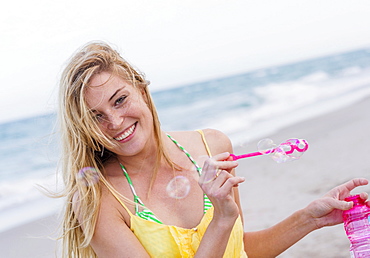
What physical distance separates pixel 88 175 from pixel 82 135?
22 cm

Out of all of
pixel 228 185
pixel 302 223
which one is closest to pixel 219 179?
pixel 228 185

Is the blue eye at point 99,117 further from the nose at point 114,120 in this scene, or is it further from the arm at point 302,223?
the arm at point 302,223

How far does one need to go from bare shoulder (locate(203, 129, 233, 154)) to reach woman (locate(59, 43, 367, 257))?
199mm

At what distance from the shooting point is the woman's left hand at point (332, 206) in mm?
2545

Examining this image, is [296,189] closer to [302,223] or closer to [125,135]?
[302,223]

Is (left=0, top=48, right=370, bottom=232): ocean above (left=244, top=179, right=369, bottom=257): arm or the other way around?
the other way around

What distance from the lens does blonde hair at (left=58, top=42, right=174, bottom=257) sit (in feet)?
8.26

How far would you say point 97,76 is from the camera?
2.56 metres

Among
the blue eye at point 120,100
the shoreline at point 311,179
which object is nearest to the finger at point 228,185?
the blue eye at point 120,100

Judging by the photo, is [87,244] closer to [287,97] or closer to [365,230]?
[365,230]

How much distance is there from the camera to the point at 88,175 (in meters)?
2.64

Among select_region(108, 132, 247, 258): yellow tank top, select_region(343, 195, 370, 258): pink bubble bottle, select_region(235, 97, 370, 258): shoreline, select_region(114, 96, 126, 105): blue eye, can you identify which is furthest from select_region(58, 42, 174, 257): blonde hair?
select_region(235, 97, 370, 258): shoreline

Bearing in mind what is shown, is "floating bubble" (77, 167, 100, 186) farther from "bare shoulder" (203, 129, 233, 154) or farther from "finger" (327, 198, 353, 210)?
"finger" (327, 198, 353, 210)

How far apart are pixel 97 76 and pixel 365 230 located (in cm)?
151
